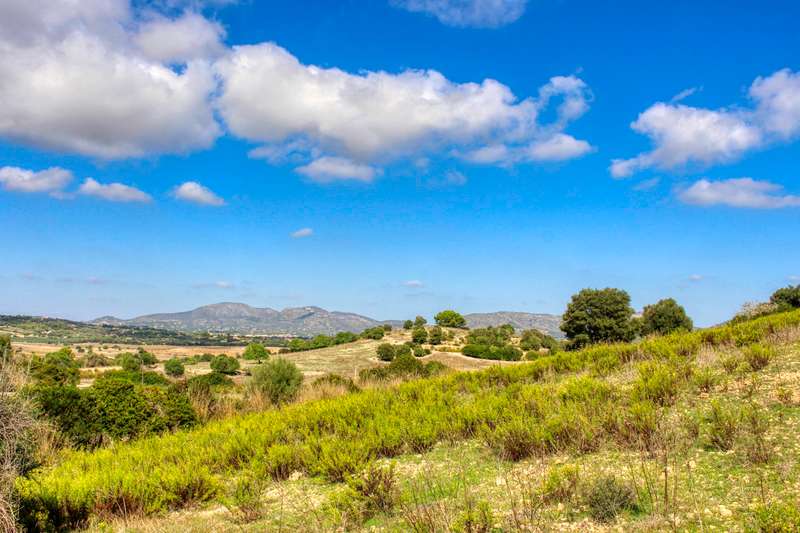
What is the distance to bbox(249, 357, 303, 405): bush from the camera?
670 inches

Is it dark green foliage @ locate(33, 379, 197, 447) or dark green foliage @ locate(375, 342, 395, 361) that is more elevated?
dark green foliage @ locate(33, 379, 197, 447)

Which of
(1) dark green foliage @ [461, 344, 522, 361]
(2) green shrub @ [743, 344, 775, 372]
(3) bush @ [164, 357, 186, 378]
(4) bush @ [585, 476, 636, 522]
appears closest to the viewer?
(4) bush @ [585, 476, 636, 522]

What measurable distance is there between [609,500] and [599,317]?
143ft

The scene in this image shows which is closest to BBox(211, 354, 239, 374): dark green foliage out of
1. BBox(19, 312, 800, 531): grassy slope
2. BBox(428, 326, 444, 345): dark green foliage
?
BBox(428, 326, 444, 345): dark green foliage

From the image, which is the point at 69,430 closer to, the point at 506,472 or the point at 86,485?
the point at 86,485

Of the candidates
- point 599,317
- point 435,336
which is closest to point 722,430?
point 599,317

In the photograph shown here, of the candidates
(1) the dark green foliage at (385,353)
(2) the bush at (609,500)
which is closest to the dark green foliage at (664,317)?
(1) the dark green foliage at (385,353)

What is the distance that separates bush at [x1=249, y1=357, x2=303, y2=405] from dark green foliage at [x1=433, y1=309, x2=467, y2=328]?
2330 inches

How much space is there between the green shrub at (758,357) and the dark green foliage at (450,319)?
224 feet

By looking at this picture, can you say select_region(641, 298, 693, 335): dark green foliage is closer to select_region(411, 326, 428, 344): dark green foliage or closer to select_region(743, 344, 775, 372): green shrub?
select_region(411, 326, 428, 344): dark green foliage

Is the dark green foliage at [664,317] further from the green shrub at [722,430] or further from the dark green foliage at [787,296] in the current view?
the green shrub at [722,430]

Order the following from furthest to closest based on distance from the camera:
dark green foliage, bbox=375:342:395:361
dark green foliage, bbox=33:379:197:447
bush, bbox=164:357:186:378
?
dark green foliage, bbox=375:342:395:361, bush, bbox=164:357:186:378, dark green foliage, bbox=33:379:197:447

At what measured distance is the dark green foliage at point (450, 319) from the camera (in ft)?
253

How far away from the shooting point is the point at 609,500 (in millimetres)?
4312
